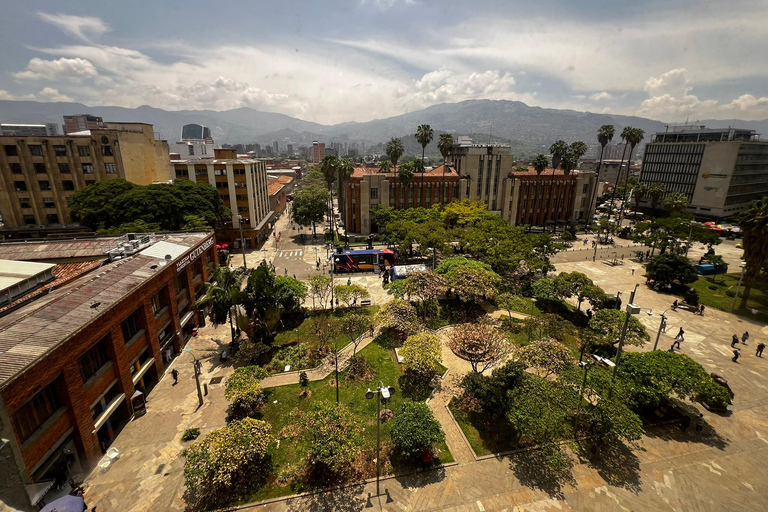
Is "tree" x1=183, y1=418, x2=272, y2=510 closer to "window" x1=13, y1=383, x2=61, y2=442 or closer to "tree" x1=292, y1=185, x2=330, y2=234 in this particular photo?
"window" x1=13, y1=383, x2=61, y2=442

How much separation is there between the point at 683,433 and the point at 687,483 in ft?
15.7

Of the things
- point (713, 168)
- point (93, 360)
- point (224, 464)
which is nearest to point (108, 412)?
point (93, 360)

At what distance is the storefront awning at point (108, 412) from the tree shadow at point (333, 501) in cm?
1271

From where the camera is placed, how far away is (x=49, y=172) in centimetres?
6197

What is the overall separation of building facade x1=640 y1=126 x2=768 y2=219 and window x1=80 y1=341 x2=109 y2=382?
130605 millimetres

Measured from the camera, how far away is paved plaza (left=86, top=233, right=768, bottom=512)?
721 inches

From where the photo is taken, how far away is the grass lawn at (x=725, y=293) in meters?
42.4

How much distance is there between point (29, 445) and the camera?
53.6 ft

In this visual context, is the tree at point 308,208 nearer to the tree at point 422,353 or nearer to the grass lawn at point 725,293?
the tree at point 422,353

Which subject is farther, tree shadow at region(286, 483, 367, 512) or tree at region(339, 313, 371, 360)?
tree at region(339, 313, 371, 360)

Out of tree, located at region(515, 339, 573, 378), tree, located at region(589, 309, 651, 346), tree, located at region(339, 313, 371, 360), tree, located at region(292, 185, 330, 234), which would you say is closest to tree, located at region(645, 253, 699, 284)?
tree, located at region(589, 309, 651, 346)

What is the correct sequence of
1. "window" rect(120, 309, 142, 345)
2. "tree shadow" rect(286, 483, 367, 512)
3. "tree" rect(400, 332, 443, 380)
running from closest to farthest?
"tree shadow" rect(286, 483, 367, 512)
"window" rect(120, 309, 142, 345)
"tree" rect(400, 332, 443, 380)

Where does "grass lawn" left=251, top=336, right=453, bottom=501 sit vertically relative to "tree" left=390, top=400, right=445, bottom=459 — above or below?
below

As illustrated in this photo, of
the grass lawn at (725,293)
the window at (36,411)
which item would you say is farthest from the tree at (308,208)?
the grass lawn at (725,293)
